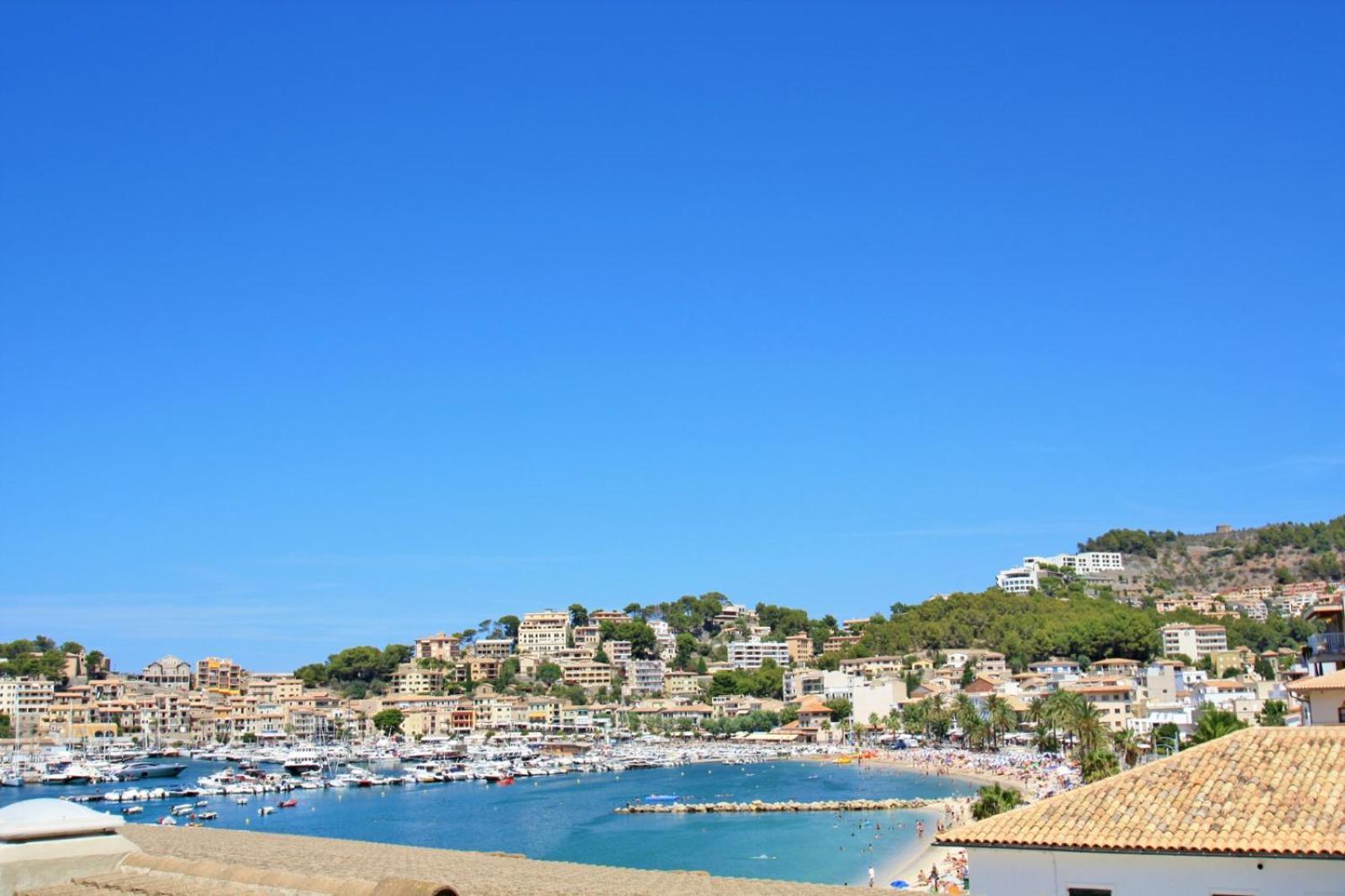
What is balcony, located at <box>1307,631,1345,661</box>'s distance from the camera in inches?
1266

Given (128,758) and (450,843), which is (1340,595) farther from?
(128,758)

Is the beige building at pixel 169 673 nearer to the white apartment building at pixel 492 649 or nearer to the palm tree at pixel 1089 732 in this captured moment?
the white apartment building at pixel 492 649

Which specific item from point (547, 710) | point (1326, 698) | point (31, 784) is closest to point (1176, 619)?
point (547, 710)

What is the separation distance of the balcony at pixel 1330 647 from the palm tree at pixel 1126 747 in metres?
26.7

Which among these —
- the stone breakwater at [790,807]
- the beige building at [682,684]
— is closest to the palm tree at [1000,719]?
the stone breakwater at [790,807]

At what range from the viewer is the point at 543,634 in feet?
604

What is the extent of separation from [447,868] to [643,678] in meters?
159

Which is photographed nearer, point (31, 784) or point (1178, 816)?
point (1178, 816)

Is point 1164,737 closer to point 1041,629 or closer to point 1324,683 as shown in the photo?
point 1324,683

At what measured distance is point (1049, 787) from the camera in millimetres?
60531

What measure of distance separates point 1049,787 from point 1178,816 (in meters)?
52.5

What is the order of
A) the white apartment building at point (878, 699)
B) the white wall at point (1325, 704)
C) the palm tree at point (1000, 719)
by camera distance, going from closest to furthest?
the white wall at point (1325, 704)
the palm tree at point (1000, 719)
the white apartment building at point (878, 699)

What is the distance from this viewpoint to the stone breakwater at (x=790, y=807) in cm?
6756

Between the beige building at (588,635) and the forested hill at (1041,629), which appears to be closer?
the forested hill at (1041,629)
